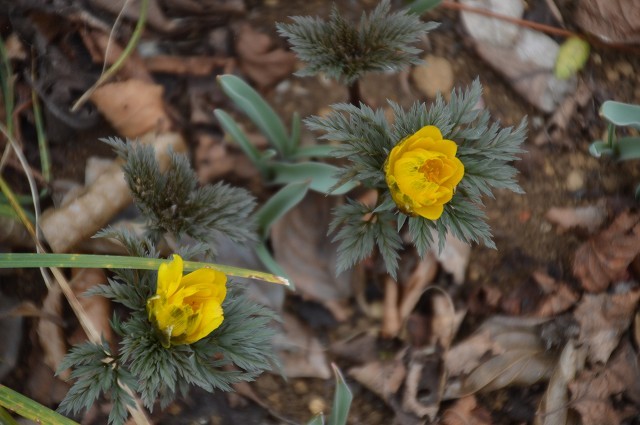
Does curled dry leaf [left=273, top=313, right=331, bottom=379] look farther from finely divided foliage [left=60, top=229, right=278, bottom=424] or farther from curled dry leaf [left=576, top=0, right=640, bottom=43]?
curled dry leaf [left=576, top=0, right=640, bottom=43]

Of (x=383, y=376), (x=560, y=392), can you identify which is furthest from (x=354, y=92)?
(x=560, y=392)

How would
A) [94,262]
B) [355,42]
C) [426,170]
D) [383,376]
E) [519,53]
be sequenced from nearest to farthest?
[426,170], [94,262], [355,42], [383,376], [519,53]

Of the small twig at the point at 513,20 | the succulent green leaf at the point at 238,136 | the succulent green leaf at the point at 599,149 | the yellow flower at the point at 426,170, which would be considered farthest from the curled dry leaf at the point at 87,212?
the succulent green leaf at the point at 599,149

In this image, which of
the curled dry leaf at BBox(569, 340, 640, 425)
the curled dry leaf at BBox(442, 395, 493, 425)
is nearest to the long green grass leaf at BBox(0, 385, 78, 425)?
the curled dry leaf at BBox(442, 395, 493, 425)

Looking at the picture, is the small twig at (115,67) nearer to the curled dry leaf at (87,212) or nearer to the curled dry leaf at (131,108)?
the curled dry leaf at (131,108)

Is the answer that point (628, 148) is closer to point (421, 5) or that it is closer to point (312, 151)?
point (421, 5)

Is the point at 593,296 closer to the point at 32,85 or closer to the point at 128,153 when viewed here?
the point at 128,153
